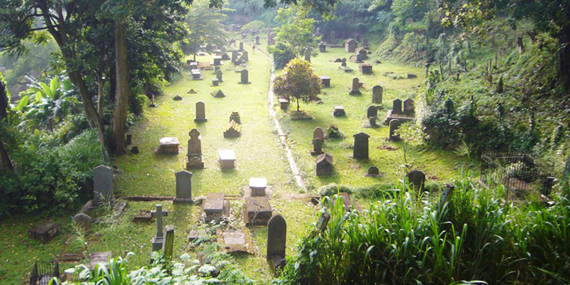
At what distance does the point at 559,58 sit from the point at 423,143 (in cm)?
461

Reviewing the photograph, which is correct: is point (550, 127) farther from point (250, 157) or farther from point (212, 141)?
point (212, 141)

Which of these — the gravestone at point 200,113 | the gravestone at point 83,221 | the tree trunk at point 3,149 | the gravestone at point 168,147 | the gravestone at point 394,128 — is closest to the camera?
the gravestone at point 83,221

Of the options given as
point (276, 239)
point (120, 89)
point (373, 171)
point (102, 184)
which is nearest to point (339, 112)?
point (373, 171)

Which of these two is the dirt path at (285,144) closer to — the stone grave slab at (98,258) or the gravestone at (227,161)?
the gravestone at (227,161)

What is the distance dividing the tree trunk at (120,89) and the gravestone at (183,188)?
4.25 m

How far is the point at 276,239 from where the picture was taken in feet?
29.0

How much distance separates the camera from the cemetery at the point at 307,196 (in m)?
5.95

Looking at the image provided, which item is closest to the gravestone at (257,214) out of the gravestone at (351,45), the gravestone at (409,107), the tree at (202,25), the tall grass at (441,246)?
the tall grass at (441,246)

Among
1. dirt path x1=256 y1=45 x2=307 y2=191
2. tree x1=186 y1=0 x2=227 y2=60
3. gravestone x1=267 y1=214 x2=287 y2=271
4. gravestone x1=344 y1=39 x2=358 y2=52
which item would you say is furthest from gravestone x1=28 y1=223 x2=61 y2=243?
gravestone x1=344 y1=39 x2=358 y2=52

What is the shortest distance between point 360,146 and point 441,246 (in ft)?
31.8

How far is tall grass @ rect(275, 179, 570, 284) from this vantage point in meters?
5.70

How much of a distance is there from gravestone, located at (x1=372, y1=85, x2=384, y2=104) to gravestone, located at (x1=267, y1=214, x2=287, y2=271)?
46.3 ft

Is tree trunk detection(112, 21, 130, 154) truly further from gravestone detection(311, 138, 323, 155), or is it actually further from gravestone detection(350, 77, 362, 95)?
gravestone detection(350, 77, 362, 95)

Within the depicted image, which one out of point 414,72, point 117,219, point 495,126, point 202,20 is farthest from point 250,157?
point 202,20
